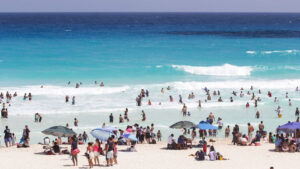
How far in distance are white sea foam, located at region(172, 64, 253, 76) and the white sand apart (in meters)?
30.6

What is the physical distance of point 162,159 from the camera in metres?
18.9

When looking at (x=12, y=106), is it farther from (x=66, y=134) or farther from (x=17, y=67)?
(x=17, y=67)

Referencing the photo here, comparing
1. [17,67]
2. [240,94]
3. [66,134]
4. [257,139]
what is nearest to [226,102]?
[240,94]

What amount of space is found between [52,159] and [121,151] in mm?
3438

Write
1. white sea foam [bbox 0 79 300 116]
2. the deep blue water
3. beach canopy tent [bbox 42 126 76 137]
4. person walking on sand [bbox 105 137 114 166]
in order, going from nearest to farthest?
person walking on sand [bbox 105 137 114 166], beach canopy tent [bbox 42 126 76 137], white sea foam [bbox 0 79 300 116], the deep blue water

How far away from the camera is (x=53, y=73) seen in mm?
50281

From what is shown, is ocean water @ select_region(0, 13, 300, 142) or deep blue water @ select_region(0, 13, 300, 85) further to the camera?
deep blue water @ select_region(0, 13, 300, 85)

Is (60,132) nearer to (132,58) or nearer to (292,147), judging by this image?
(292,147)

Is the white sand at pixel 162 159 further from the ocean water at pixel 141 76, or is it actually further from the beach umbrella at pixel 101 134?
the ocean water at pixel 141 76

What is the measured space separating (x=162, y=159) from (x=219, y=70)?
34973 millimetres

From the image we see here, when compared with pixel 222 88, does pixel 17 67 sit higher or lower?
higher

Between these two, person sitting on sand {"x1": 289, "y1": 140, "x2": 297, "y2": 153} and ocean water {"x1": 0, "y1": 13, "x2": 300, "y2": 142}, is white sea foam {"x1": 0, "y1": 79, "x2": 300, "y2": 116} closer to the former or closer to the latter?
ocean water {"x1": 0, "y1": 13, "x2": 300, "y2": 142}

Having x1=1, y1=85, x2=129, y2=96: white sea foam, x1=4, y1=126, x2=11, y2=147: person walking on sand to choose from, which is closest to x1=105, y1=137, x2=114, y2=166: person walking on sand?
x1=4, y1=126, x2=11, y2=147: person walking on sand

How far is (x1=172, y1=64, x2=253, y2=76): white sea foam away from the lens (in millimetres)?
51594
